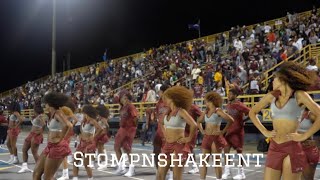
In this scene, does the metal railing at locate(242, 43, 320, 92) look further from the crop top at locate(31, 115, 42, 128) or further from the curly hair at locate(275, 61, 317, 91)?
the curly hair at locate(275, 61, 317, 91)

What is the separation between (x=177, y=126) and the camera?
6.06 metres

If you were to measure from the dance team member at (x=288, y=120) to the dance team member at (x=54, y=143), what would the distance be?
10.3 ft

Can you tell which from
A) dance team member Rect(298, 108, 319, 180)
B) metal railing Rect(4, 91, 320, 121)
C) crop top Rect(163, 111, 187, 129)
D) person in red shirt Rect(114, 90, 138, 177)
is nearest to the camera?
dance team member Rect(298, 108, 319, 180)

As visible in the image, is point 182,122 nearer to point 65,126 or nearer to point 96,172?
point 65,126

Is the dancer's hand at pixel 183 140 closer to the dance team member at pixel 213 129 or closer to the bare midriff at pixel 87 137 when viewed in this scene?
the dance team member at pixel 213 129

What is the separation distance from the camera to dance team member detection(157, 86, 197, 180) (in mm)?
5977

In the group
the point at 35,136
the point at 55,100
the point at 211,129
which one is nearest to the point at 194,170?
the point at 211,129

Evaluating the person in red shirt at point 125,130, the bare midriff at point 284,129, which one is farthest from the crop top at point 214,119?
the bare midriff at point 284,129

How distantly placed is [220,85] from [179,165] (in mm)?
10870

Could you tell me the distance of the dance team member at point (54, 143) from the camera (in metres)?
6.20

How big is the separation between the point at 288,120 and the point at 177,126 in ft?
6.67

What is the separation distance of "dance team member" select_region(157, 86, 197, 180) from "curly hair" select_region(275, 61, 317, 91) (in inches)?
72.7

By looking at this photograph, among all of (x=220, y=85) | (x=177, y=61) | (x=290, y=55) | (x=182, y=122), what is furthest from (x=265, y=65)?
(x=182, y=122)

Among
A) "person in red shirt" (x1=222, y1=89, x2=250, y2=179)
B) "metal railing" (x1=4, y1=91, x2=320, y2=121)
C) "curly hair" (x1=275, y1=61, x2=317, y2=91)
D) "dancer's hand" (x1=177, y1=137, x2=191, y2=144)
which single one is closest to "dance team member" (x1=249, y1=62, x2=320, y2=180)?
"curly hair" (x1=275, y1=61, x2=317, y2=91)
